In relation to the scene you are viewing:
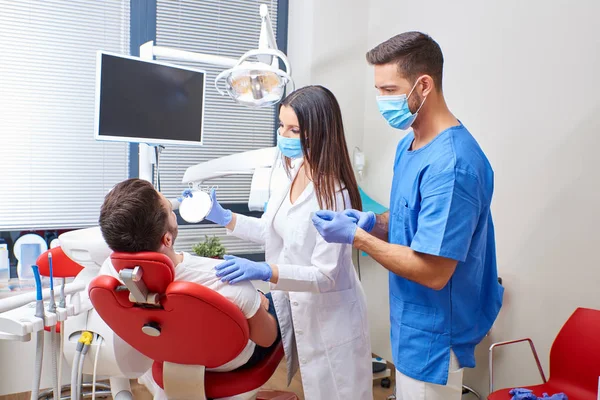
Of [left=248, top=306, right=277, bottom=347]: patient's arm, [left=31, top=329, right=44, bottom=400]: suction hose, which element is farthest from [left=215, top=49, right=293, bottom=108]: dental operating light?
[left=31, top=329, right=44, bottom=400]: suction hose

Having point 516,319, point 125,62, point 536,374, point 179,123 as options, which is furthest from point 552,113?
point 125,62

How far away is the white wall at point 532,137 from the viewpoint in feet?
5.95

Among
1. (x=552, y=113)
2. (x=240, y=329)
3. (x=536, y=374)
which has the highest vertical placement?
(x=552, y=113)

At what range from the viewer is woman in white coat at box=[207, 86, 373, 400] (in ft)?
4.91

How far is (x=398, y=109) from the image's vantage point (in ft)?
4.28

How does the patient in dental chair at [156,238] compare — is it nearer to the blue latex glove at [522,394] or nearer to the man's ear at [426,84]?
the man's ear at [426,84]

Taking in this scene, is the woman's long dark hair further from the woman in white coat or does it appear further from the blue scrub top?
the blue scrub top

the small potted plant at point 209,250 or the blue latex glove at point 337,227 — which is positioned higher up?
the blue latex glove at point 337,227

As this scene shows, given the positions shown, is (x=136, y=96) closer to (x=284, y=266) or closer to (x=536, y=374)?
(x=284, y=266)

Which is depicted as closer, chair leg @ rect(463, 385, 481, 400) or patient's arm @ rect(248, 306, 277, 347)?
patient's arm @ rect(248, 306, 277, 347)

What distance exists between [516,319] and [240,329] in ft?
4.56

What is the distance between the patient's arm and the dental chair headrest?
304 mm

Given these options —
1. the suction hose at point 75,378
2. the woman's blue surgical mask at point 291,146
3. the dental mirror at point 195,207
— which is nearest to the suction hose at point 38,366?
the suction hose at point 75,378

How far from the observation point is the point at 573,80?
185 centimetres
